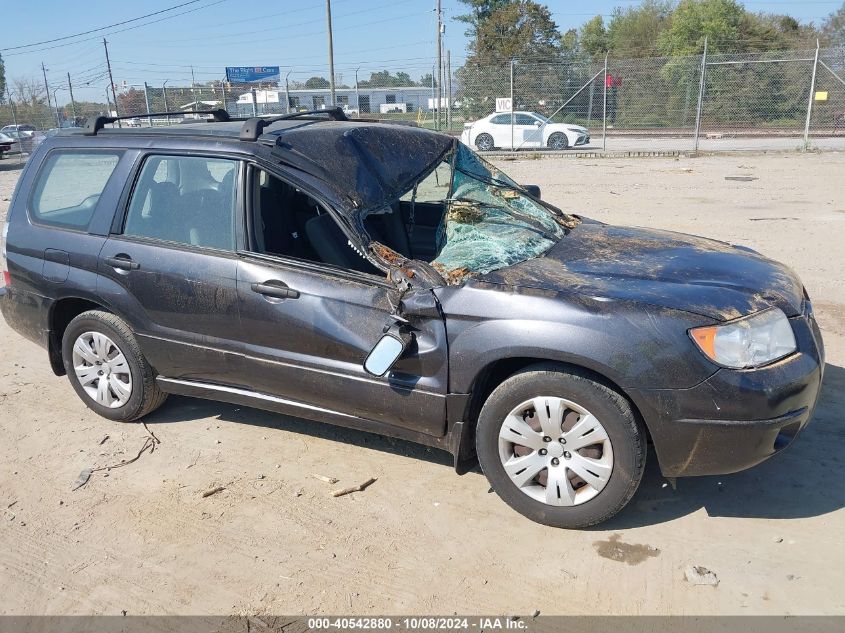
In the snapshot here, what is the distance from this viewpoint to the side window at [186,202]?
389 centimetres

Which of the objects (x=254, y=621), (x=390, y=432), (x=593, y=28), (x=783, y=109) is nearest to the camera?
(x=254, y=621)

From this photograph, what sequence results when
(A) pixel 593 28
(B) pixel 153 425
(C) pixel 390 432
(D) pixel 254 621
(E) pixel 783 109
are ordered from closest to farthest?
(D) pixel 254 621
(C) pixel 390 432
(B) pixel 153 425
(E) pixel 783 109
(A) pixel 593 28

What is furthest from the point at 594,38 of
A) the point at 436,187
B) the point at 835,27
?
the point at 436,187

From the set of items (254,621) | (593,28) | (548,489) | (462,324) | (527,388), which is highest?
(593,28)

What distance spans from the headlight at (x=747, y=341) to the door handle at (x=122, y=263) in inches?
118

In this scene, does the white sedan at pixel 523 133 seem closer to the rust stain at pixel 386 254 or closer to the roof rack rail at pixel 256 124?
the roof rack rail at pixel 256 124

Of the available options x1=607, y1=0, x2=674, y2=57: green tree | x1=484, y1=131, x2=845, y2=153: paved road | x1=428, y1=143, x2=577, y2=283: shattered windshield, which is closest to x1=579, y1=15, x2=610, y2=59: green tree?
x1=607, y1=0, x2=674, y2=57: green tree

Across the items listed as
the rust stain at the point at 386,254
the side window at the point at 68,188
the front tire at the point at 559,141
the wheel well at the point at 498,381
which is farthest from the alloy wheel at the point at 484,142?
the wheel well at the point at 498,381

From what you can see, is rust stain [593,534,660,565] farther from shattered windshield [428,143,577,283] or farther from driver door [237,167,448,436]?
shattered windshield [428,143,577,283]

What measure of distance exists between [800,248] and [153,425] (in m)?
6.94

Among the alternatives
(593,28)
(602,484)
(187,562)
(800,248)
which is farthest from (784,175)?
(593,28)

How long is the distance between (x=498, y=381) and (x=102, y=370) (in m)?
2.58

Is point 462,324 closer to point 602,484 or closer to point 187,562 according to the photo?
point 602,484

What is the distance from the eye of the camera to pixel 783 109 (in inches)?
875
